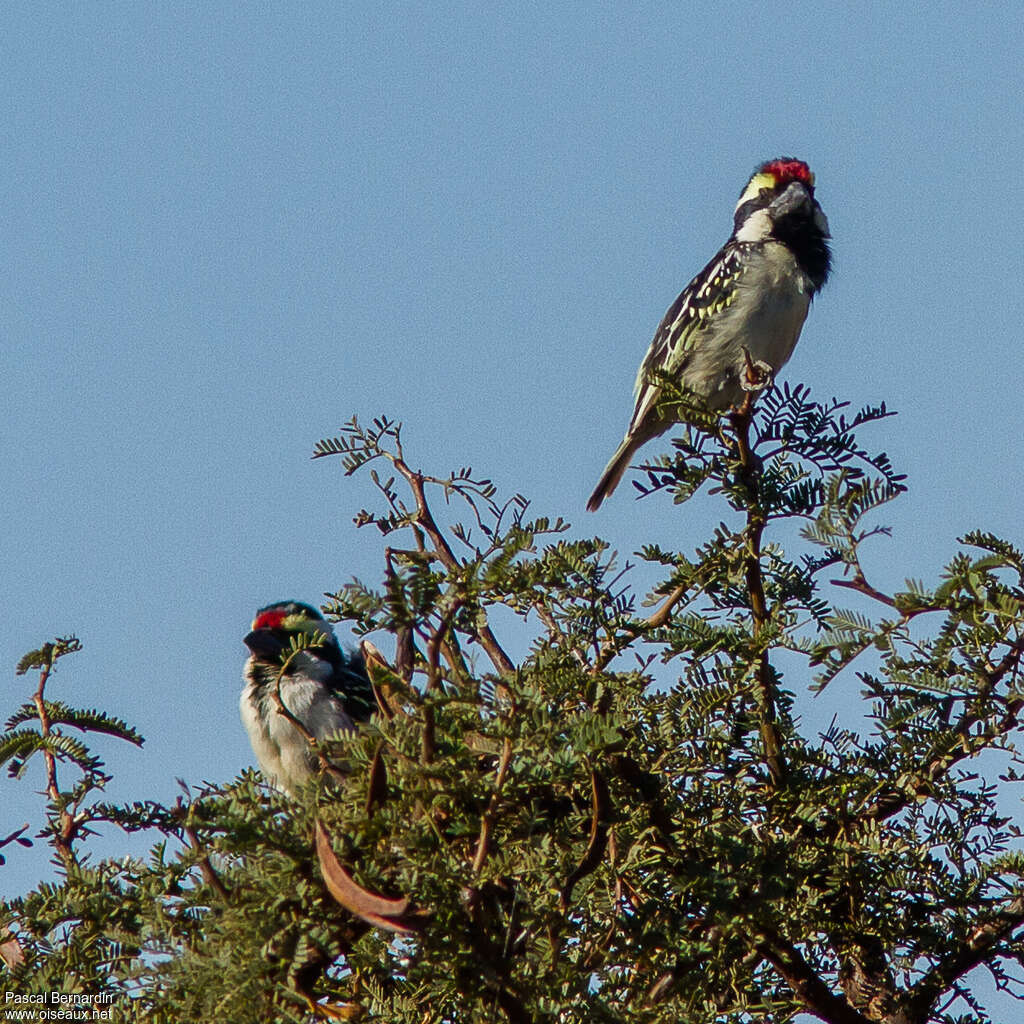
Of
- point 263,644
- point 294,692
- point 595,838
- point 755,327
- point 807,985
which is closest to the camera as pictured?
point 595,838

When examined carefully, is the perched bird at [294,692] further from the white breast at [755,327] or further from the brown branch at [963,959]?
the brown branch at [963,959]

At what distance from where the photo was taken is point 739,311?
6555 mm

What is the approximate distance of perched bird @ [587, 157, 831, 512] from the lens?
6.55 m

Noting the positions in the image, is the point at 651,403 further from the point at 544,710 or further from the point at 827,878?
the point at 544,710

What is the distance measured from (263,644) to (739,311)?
2.63m

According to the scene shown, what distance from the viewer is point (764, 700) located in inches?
132

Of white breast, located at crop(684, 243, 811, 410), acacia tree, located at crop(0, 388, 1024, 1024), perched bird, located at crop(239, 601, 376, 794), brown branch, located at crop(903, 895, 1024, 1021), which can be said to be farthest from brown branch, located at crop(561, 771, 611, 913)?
white breast, located at crop(684, 243, 811, 410)

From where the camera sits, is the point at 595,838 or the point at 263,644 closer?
the point at 595,838

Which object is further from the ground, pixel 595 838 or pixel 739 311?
pixel 739 311

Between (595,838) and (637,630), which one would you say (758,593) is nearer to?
(637,630)

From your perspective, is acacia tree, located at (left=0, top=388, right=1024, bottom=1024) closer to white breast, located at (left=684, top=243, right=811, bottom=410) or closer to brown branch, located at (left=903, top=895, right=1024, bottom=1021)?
brown branch, located at (left=903, top=895, right=1024, bottom=1021)

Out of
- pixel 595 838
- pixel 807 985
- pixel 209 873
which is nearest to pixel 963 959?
pixel 807 985

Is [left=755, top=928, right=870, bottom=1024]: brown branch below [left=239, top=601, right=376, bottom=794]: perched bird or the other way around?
below

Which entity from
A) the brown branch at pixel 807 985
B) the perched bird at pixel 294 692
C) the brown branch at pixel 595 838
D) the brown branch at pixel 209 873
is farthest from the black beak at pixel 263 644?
the brown branch at pixel 595 838
